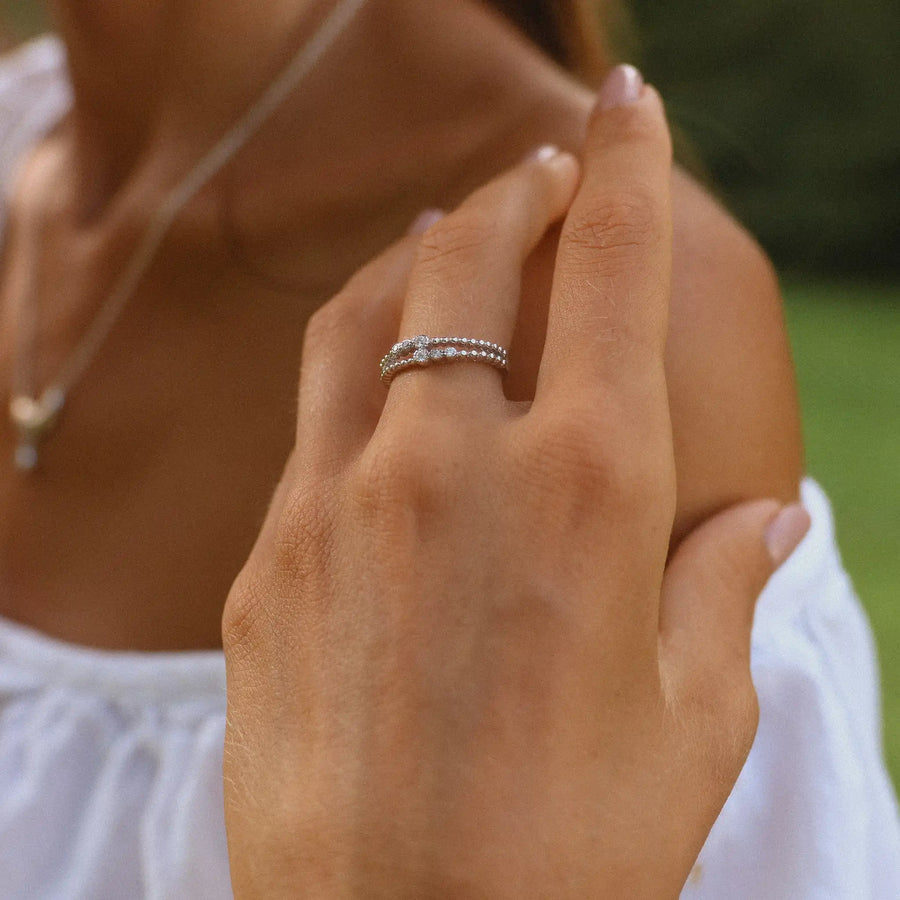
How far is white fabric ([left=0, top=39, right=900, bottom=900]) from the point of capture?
81 cm

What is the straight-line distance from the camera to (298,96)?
3.76ft

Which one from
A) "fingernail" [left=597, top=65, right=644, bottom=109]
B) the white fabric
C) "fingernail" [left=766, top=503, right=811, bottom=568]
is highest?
"fingernail" [left=597, top=65, right=644, bottom=109]

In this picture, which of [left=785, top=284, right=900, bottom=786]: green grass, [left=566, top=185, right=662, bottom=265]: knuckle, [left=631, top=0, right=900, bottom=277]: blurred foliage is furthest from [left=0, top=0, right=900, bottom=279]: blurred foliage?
[left=566, top=185, right=662, bottom=265]: knuckle

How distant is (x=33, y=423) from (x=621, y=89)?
2.37ft

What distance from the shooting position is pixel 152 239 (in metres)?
1.20

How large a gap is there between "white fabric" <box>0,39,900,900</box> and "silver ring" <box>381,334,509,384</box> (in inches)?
13.8

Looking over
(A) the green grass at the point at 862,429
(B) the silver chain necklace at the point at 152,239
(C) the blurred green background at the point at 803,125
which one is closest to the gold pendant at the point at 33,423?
(B) the silver chain necklace at the point at 152,239

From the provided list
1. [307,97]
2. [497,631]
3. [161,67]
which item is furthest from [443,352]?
[161,67]

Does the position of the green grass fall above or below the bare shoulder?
below

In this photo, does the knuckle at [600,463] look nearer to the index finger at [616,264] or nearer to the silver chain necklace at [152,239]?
the index finger at [616,264]

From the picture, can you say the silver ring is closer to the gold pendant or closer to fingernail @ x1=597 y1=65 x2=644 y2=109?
fingernail @ x1=597 y1=65 x2=644 y2=109

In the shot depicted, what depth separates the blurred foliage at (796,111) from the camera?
6363 mm

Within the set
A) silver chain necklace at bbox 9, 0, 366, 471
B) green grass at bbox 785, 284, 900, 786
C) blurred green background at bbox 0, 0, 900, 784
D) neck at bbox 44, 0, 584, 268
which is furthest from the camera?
blurred green background at bbox 0, 0, 900, 784

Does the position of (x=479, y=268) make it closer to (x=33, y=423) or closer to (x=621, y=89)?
(x=621, y=89)
